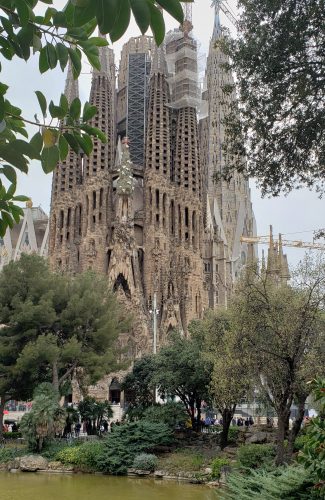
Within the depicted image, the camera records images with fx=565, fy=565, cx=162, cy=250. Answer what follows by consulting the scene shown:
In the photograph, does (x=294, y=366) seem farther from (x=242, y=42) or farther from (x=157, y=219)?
(x=157, y=219)

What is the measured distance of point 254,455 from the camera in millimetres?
17500

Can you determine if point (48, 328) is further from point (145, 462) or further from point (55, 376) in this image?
point (145, 462)

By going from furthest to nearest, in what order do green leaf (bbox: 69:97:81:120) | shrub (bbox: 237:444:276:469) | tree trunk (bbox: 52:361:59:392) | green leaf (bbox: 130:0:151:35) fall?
tree trunk (bbox: 52:361:59:392) < shrub (bbox: 237:444:276:469) < green leaf (bbox: 69:97:81:120) < green leaf (bbox: 130:0:151:35)

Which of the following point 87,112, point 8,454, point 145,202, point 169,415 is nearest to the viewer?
point 87,112

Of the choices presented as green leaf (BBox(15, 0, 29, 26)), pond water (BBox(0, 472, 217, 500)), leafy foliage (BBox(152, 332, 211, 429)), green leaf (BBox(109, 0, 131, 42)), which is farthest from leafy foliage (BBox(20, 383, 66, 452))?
green leaf (BBox(109, 0, 131, 42))

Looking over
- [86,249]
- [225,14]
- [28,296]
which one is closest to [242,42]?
[28,296]

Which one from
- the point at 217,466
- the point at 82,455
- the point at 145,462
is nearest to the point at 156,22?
the point at 217,466

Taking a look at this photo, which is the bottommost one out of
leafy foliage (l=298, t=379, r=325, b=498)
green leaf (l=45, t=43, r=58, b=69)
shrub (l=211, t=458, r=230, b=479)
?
shrub (l=211, t=458, r=230, b=479)

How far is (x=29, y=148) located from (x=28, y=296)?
24626mm

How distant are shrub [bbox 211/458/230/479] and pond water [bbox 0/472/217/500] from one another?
2.14 feet

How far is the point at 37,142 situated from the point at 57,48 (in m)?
0.51

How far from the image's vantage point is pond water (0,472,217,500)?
16.3 meters

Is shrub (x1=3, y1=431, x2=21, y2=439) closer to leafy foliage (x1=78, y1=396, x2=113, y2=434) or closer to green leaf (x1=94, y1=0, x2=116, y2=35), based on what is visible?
leafy foliage (x1=78, y1=396, x2=113, y2=434)

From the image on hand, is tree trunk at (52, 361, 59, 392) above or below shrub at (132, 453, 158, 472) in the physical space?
above
